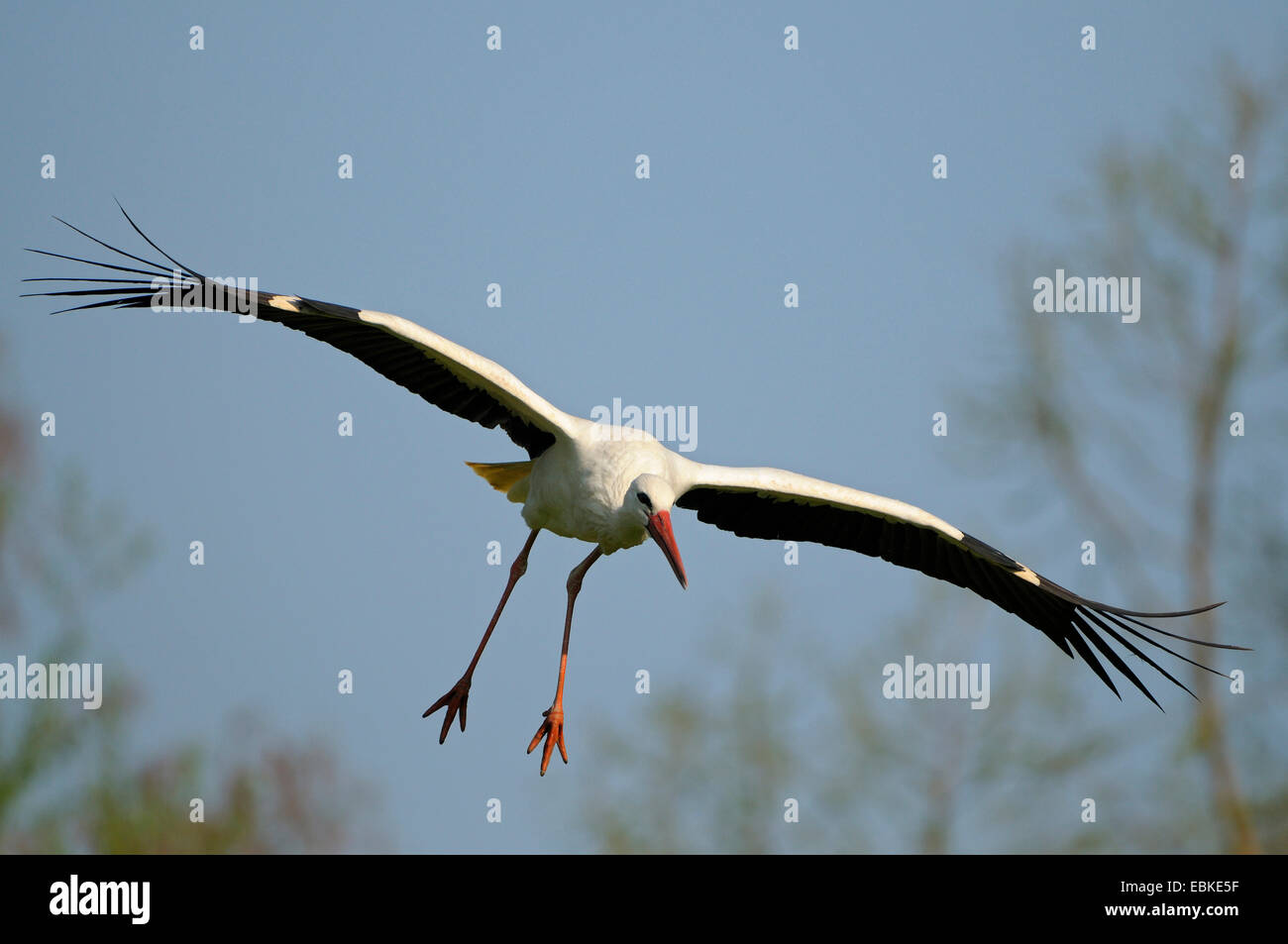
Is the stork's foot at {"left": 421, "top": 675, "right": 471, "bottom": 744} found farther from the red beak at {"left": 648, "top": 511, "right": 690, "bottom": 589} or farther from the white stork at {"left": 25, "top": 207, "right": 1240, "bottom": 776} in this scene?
the red beak at {"left": 648, "top": 511, "right": 690, "bottom": 589}

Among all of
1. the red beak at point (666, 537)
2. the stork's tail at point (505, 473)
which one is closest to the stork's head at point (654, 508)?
the red beak at point (666, 537)

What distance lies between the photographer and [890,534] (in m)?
9.78

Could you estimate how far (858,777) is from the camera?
19.6 metres

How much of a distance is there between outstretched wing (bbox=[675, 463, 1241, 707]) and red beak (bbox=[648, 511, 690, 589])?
66cm

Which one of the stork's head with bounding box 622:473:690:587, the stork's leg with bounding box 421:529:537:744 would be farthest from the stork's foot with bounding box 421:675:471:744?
the stork's head with bounding box 622:473:690:587

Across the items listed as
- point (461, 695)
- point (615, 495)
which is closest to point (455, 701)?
point (461, 695)

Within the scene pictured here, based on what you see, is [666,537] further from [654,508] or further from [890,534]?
[890,534]

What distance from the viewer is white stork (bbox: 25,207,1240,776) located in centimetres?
827

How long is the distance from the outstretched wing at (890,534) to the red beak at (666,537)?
0.66m

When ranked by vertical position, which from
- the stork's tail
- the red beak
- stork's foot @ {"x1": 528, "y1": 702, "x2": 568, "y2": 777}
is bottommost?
stork's foot @ {"x1": 528, "y1": 702, "x2": 568, "y2": 777}
